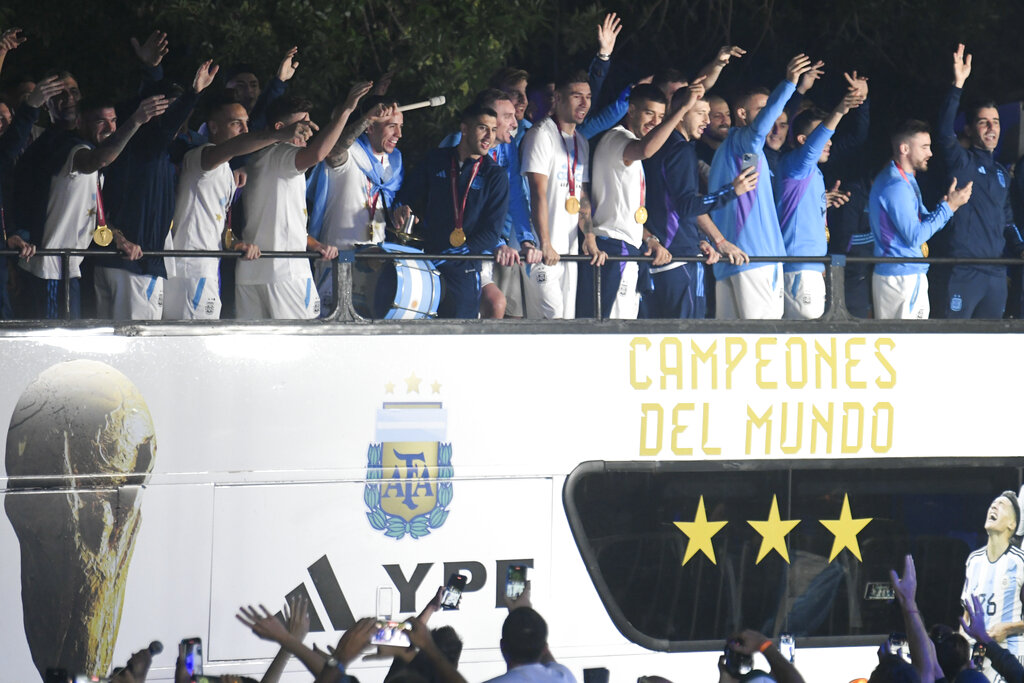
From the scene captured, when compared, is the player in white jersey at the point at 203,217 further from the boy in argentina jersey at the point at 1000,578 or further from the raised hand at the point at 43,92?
the boy in argentina jersey at the point at 1000,578

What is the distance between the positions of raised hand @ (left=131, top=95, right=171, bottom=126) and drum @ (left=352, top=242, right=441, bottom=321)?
3.67ft

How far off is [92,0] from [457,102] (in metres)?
3.02

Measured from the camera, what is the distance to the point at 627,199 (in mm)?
6559

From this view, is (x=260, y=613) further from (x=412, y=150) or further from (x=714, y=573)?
(x=412, y=150)

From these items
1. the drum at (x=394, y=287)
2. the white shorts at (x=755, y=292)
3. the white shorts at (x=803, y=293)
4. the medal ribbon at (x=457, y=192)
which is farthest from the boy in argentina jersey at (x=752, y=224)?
the drum at (x=394, y=287)

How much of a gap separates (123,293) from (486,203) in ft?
5.72

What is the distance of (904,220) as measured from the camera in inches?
267

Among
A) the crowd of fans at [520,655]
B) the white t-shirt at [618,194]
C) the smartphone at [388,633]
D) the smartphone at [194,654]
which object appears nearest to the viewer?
the crowd of fans at [520,655]

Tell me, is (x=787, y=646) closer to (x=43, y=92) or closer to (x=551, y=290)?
(x=551, y=290)

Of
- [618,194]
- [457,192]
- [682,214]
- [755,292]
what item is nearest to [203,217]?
[457,192]

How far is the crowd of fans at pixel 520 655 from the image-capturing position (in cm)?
428

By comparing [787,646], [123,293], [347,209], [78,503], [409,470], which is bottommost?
[787,646]

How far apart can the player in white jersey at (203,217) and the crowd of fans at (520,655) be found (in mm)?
1536

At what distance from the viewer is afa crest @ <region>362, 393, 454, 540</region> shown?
5.45 meters
